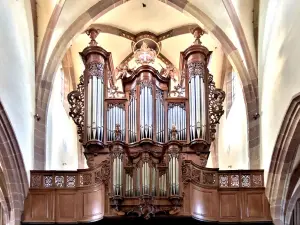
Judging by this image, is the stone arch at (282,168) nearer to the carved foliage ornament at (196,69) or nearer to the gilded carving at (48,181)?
the carved foliage ornament at (196,69)

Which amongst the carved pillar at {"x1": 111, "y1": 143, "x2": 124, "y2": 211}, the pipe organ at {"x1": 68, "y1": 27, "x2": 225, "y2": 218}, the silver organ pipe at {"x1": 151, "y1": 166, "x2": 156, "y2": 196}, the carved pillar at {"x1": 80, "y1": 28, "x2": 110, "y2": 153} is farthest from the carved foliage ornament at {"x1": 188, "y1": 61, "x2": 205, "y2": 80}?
the silver organ pipe at {"x1": 151, "y1": 166, "x2": 156, "y2": 196}

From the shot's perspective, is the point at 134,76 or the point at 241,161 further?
the point at 241,161

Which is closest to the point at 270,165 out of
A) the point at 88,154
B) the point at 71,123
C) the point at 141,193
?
the point at 141,193

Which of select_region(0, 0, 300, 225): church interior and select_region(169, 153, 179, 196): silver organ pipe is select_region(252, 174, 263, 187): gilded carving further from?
select_region(169, 153, 179, 196): silver organ pipe

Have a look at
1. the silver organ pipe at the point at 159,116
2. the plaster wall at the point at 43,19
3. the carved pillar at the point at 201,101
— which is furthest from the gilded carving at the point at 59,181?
the plaster wall at the point at 43,19

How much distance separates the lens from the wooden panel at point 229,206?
1944 cm

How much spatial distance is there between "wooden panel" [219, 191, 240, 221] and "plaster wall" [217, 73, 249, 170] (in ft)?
5.90

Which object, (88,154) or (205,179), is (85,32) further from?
(205,179)

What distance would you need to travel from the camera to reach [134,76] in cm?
2102

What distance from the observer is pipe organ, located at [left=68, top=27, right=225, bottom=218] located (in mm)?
18828

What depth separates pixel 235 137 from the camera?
939 inches

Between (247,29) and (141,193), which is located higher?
(247,29)

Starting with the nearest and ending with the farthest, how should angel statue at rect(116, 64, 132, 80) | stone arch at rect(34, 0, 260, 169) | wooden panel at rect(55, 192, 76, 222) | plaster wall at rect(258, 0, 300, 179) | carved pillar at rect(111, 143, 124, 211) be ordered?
plaster wall at rect(258, 0, 300, 179)
carved pillar at rect(111, 143, 124, 211)
wooden panel at rect(55, 192, 76, 222)
stone arch at rect(34, 0, 260, 169)
angel statue at rect(116, 64, 132, 80)

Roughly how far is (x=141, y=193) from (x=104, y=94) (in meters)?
3.30
